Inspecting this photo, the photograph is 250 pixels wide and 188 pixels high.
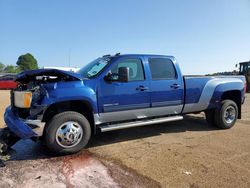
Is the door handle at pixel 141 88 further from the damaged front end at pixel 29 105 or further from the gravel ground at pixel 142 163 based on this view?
the damaged front end at pixel 29 105

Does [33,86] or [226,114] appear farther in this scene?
[226,114]

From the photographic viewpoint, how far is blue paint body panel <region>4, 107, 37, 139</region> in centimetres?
465

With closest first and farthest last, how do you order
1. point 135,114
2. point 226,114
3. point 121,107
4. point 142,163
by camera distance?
point 142,163 < point 121,107 < point 135,114 < point 226,114

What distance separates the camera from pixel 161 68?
635 centimetres

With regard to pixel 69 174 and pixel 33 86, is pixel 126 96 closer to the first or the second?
pixel 33 86

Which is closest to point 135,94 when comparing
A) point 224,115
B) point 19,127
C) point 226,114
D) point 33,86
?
point 33,86

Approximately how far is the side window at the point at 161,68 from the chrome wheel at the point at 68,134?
7.00ft

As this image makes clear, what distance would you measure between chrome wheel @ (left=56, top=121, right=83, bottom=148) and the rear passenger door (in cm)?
186

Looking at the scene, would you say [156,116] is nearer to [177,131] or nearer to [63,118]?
[177,131]

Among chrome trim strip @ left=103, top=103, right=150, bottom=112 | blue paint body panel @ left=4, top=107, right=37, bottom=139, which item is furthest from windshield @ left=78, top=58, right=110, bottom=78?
blue paint body panel @ left=4, top=107, right=37, bottom=139

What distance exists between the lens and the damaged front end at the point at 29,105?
185 inches

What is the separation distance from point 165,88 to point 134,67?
0.87 meters

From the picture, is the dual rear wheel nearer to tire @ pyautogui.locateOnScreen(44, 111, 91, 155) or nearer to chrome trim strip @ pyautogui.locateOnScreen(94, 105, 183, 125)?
chrome trim strip @ pyautogui.locateOnScreen(94, 105, 183, 125)

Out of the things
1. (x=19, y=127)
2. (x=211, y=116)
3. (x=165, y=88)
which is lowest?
(x=211, y=116)
